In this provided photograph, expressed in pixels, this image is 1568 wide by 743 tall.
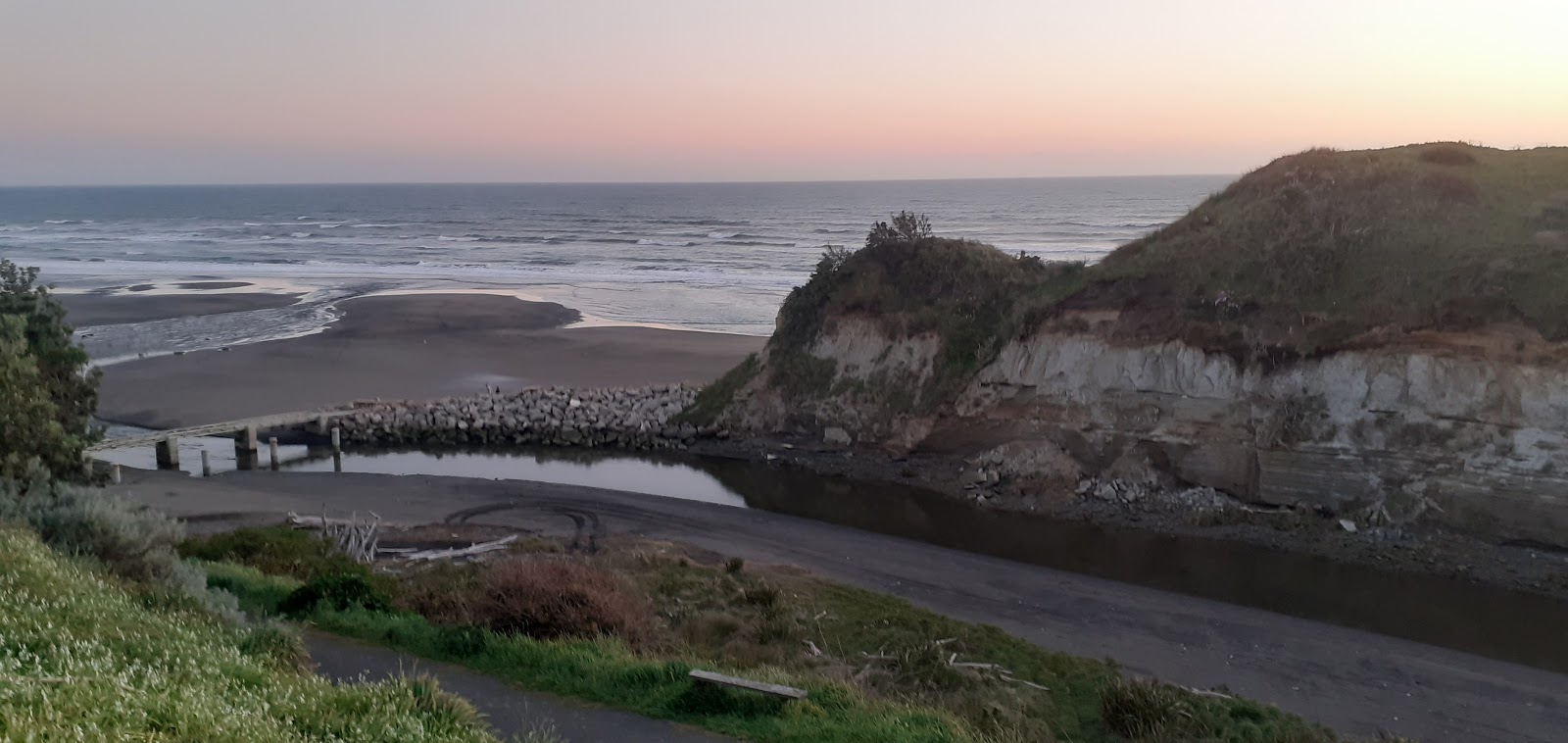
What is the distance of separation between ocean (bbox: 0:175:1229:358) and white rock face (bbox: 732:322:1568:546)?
83.6 ft

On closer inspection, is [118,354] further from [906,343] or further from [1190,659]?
[1190,659]

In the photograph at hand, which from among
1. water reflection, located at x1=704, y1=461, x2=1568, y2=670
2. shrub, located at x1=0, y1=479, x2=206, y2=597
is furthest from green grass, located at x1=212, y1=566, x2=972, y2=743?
water reflection, located at x1=704, y1=461, x2=1568, y2=670

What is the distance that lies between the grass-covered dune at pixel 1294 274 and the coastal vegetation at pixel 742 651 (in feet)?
43.4

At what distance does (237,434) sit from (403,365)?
12.5 metres

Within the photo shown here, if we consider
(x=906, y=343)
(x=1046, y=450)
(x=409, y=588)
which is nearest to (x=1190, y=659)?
(x=1046, y=450)

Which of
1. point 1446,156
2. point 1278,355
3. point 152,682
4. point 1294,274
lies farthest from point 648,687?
point 1446,156

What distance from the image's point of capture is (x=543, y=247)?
97812 millimetres

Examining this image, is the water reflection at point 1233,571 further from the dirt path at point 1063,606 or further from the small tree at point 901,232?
the small tree at point 901,232

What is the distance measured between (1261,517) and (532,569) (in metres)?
17.9

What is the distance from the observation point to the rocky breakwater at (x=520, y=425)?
33188mm

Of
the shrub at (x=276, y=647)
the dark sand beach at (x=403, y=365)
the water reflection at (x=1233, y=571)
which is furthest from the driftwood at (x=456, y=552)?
the dark sand beach at (x=403, y=365)

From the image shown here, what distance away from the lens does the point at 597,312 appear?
5847 cm

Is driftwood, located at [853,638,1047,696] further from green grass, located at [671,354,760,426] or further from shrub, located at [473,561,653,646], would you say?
green grass, located at [671,354,760,426]

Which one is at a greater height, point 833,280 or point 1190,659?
point 833,280
